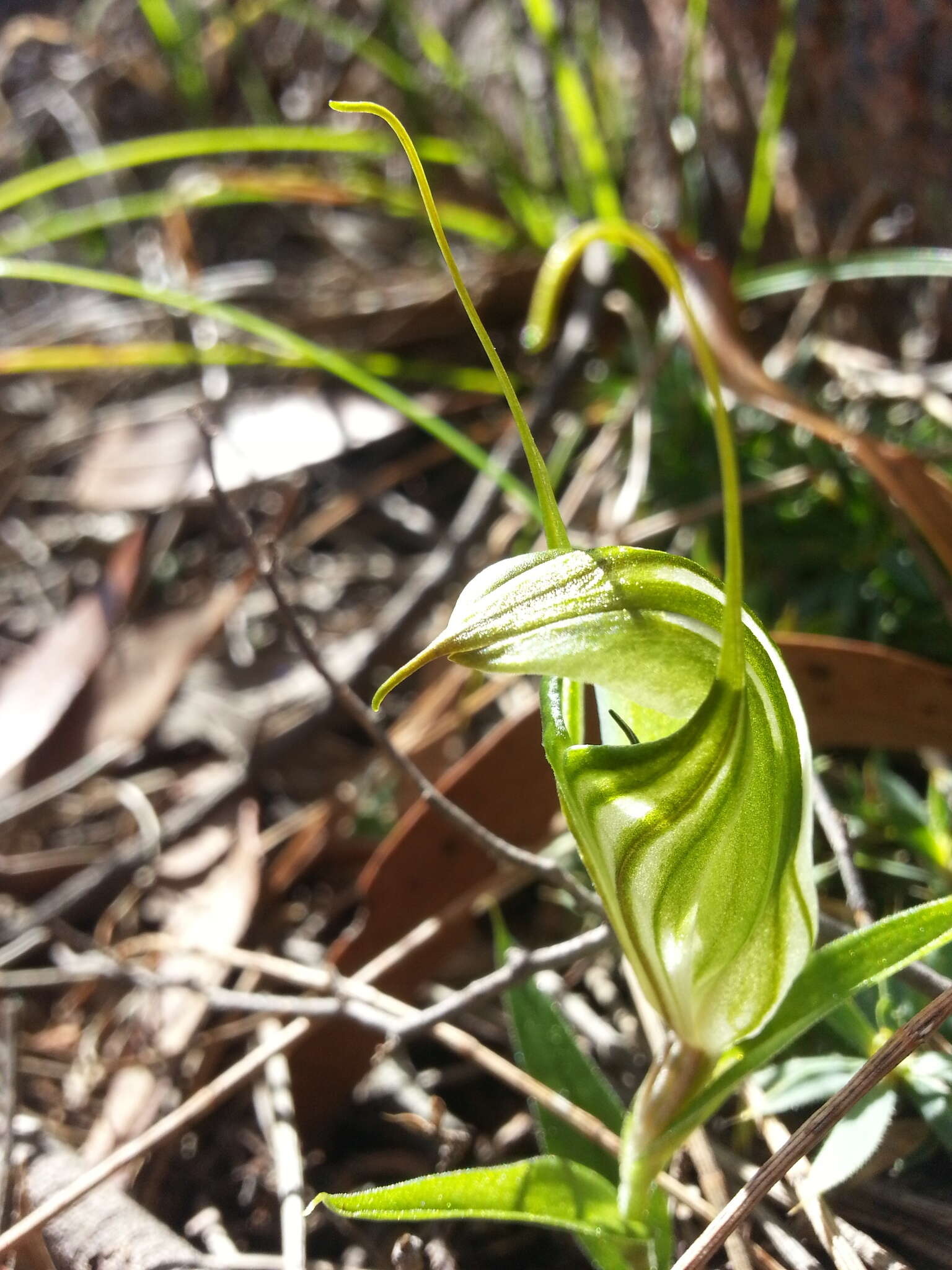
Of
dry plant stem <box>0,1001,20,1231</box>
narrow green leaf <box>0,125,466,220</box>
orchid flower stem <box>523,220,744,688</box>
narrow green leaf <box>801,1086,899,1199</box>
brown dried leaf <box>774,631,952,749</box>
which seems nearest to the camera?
orchid flower stem <box>523,220,744,688</box>

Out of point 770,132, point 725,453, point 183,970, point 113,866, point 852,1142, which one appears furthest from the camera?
point 770,132

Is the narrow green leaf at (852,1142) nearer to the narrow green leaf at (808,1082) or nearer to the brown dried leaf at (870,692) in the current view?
the narrow green leaf at (808,1082)

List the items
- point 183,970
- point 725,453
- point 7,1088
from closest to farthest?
point 725,453 → point 7,1088 → point 183,970

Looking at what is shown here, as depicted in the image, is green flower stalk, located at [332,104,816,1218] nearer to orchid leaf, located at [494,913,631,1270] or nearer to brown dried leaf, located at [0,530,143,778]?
orchid leaf, located at [494,913,631,1270]

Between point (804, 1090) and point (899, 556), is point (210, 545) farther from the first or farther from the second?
point (804, 1090)

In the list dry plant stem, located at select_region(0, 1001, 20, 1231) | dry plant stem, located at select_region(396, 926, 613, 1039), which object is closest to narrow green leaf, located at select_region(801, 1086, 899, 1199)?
dry plant stem, located at select_region(396, 926, 613, 1039)

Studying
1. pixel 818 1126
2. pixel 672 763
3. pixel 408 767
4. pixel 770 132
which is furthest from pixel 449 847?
pixel 770 132

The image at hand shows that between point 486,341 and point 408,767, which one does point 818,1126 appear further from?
point 486,341
